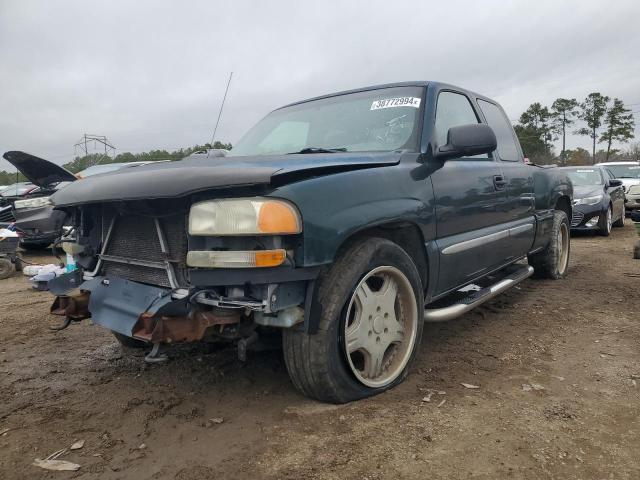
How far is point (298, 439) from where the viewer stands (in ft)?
7.06

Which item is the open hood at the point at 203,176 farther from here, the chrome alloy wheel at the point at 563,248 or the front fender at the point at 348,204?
the chrome alloy wheel at the point at 563,248

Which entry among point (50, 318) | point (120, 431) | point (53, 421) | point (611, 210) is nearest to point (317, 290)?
point (120, 431)

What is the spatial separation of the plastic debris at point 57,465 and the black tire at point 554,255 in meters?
4.70

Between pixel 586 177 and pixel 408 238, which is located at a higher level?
pixel 586 177

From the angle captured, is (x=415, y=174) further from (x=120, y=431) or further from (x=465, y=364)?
(x=120, y=431)

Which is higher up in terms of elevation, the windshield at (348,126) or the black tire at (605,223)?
the windshield at (348,126)

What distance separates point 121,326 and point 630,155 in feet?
186

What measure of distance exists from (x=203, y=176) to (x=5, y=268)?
21.0 ft

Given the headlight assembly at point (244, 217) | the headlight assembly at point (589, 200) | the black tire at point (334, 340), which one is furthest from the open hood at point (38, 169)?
the headlight assembly at point (589, 200)

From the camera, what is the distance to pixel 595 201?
963 cm

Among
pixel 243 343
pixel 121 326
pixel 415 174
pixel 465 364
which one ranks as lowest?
pixel 465 364

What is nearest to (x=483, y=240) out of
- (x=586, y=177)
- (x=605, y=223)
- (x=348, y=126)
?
(x=348, y=126)

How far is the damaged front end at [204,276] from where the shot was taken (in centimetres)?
205

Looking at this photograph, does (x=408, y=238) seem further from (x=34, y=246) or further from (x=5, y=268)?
(x=34, y=246)
